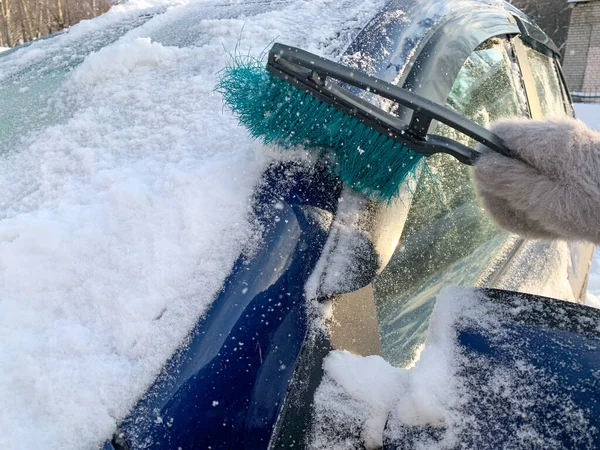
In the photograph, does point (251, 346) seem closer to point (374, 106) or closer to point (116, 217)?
point (116, 217)

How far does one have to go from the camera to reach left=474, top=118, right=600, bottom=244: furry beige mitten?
101cm

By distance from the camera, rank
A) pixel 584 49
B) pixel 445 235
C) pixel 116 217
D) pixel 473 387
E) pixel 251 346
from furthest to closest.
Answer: pixel 584 49
pixel 445 235
pixel 116 217
pixel 251 346
pixel 473 387

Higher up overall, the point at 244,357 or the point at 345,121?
the point at 345,121

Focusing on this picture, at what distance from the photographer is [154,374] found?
920 millimetres

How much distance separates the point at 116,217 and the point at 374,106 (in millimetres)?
535

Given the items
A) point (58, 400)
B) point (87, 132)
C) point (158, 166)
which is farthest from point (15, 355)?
point (87, 132)

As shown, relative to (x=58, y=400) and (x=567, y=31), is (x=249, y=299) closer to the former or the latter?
(x=58, y=400)

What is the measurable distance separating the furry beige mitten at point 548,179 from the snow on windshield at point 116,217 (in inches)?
18.0

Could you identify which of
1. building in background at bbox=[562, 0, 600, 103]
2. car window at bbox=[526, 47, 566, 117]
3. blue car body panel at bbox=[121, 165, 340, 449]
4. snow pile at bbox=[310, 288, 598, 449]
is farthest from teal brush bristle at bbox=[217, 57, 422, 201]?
building in background at bbox=[562, 0, 600, 103]

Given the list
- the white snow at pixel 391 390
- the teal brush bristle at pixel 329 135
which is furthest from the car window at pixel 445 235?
the white snow at pixel 391 390

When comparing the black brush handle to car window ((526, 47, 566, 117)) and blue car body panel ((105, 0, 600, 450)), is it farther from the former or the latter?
car window ((526, 47, 566, 117))

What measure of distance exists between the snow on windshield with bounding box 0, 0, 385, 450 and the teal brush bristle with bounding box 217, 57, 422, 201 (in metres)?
0.06

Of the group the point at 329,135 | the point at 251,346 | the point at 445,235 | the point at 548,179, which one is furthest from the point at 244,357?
the point at 445,235

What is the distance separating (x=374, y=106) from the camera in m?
1.11
